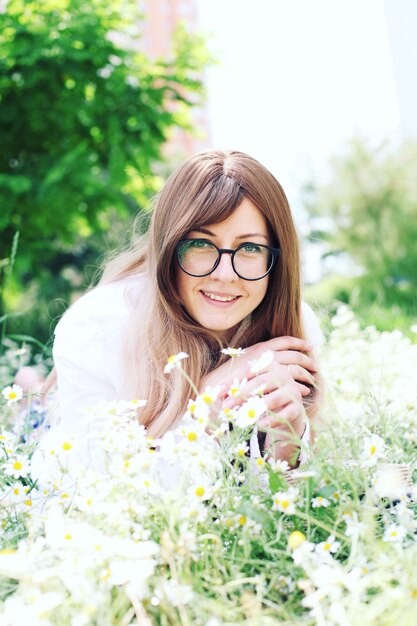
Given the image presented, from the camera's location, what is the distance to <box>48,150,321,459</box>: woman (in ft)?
6.59

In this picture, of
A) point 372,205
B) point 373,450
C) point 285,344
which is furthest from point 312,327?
point 372,205

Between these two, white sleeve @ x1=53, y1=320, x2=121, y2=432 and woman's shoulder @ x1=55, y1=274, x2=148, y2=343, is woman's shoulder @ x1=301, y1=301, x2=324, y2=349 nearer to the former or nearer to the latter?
woman's shoulder @ x1=55, y1=274, x2=148, y2=343

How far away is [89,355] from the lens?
2.14 meters

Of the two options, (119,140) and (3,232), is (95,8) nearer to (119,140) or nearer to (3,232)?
(119,140)

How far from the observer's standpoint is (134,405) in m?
1.42

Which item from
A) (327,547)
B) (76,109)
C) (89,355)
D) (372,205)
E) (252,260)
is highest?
(76,109)

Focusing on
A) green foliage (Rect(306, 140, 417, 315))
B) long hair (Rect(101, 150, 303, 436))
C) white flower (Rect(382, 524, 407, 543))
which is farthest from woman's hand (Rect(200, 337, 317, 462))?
green foliage (Rect(306, 140, 417, 315))

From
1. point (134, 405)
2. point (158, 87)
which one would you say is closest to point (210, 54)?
point (158, 87)

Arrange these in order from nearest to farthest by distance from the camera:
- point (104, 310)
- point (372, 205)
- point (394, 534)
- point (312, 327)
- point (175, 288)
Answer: point (394, 534) → point (175, 288) → point (104, 310) → point (312, 327) → point (372, 205)

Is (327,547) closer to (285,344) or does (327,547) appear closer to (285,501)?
(285,501)

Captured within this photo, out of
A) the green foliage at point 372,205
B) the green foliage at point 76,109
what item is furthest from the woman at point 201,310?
the green foliage at point 372,205

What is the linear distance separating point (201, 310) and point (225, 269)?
20 centimetres

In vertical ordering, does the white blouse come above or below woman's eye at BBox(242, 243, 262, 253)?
below

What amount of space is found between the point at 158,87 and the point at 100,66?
0.69 meters
